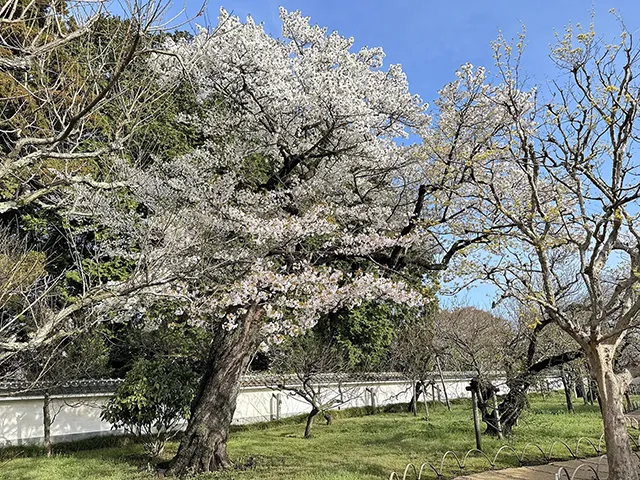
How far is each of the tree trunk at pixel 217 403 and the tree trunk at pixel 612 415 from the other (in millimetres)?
4818

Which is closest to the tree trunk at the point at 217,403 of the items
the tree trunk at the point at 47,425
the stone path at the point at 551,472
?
the stone path at the point at 551,472

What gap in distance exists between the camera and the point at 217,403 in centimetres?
723

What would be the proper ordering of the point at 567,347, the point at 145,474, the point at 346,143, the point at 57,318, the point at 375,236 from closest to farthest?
the point at 57,318, the point at 145,474, the point at 375,236, the point at 346,143, the point at 567,347

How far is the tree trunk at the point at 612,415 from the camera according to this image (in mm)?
5266

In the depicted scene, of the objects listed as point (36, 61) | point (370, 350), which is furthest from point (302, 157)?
point (370, 350)

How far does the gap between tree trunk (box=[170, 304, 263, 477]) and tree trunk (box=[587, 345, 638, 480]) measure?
4818 mm

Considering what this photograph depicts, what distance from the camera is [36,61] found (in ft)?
11.0

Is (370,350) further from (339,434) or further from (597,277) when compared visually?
(597,277)

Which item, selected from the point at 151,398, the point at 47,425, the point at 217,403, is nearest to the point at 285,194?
the point at 217,403

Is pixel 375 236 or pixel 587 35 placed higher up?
pixel 587 35

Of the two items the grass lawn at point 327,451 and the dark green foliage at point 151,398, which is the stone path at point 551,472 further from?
the dark green foliage at point 151,398

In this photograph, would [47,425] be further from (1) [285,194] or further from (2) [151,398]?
(1) [285,194]

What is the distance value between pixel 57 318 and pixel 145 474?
184 inches

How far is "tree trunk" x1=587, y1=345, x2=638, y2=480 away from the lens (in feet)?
17.3
